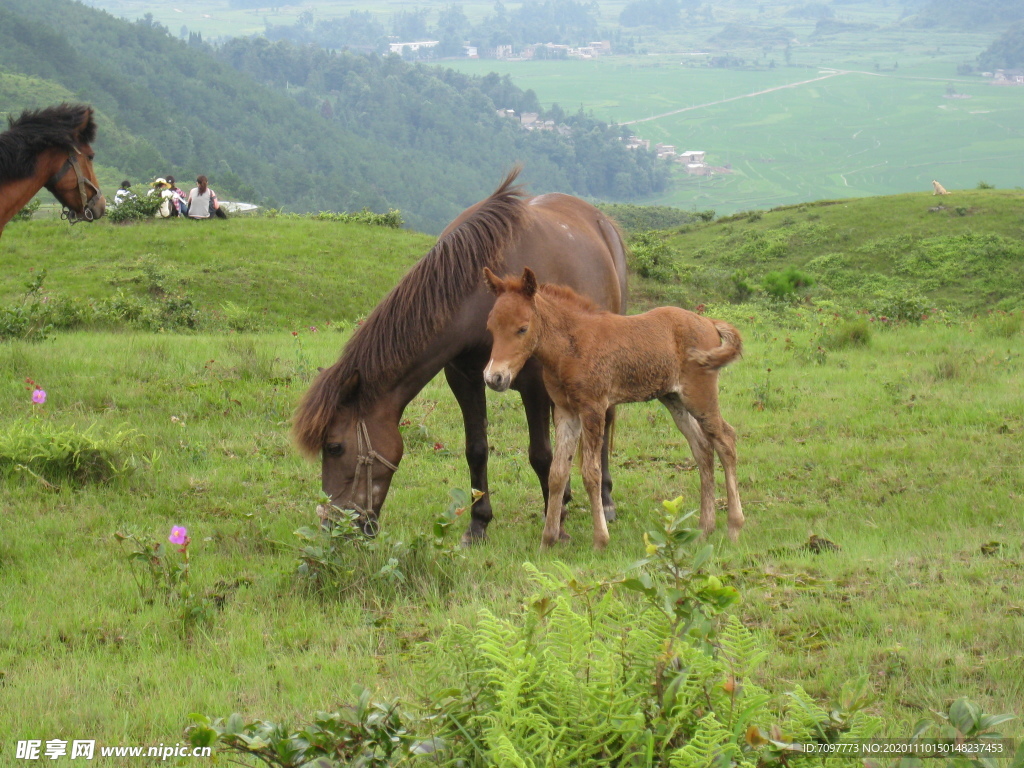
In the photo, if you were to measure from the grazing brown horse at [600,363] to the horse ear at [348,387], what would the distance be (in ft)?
3.40

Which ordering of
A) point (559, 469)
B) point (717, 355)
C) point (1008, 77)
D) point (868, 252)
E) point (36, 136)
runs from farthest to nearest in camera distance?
1. point (1008, 77)
2. point (868, 252)
3. point (36, 136)
4. point (717, 355)
5. point (559, 469)

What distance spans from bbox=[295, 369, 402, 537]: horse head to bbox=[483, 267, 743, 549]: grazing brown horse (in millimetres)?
1058

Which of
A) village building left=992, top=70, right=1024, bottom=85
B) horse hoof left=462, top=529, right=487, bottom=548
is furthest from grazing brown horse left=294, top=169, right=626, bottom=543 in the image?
village building left=992, top=70, right=1024, bottom=85

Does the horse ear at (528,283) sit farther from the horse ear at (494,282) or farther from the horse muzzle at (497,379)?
the horse muzzle at (497,379)

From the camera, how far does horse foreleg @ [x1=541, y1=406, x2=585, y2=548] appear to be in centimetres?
618

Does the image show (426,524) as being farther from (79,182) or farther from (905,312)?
(905,312)

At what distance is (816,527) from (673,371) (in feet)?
5.38

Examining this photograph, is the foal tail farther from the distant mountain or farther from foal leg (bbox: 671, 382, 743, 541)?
the distant mountain

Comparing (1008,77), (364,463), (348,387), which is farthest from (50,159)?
(1008,77)

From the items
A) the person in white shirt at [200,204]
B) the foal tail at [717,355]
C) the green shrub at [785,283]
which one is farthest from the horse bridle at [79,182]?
the green shrub at [785,283]

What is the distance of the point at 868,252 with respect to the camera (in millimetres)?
28062

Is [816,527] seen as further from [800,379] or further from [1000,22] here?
[1000,22]

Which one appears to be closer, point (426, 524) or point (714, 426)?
point (714, 426)

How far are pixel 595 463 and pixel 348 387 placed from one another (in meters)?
1.85
